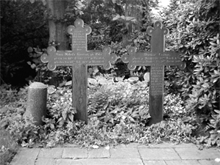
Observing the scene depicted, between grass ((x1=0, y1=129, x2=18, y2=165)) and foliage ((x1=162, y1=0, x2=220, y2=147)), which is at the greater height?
foliage ((x1=162, y1=0, x2=220, y2=147))

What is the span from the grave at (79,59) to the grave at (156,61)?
42cm

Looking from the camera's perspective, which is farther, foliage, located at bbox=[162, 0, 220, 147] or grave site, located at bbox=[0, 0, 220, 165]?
foliage, located at bbox=[162, 0, 220, 147]

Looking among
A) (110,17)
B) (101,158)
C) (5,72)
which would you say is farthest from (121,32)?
(101,158)

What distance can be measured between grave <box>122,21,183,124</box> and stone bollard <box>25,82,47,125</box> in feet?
4.98

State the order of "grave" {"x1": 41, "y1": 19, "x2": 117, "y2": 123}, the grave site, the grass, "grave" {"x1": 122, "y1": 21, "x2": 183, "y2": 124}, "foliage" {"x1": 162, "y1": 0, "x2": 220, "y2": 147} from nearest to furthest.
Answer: the grass, the grave site, "foliage" {"x1": 162, "y1": 0, "x2": 220, "y2": 147}, "grave" {"x1": 41, "y1": 19, "x2": 117, "y2": 123}, "grave" {"x1": 122, "y1": 21, "x2": 183, "y2": 124}

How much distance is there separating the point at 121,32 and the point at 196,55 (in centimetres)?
385

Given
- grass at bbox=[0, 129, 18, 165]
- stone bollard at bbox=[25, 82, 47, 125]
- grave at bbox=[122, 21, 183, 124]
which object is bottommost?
grass at bbox=[0, 129, 18, 165]

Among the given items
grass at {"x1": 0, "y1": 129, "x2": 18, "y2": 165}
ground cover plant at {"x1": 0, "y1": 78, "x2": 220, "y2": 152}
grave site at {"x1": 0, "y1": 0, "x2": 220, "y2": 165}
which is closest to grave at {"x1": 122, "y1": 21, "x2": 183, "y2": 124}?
grave site at {"x1": 0, "y1": 0, "x2": 220, "y2": 165}

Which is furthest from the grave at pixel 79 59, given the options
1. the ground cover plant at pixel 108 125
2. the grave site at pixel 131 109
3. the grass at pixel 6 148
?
the grass at pixel 6 148

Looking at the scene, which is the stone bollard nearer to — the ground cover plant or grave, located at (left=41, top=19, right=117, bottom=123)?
the ground cover plant

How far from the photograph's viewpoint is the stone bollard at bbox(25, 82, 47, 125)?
14.8ft

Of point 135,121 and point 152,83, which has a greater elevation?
point 152,83

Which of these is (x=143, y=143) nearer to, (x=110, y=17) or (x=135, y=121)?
(x=135, y=121)

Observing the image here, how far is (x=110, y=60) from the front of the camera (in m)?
4.60
